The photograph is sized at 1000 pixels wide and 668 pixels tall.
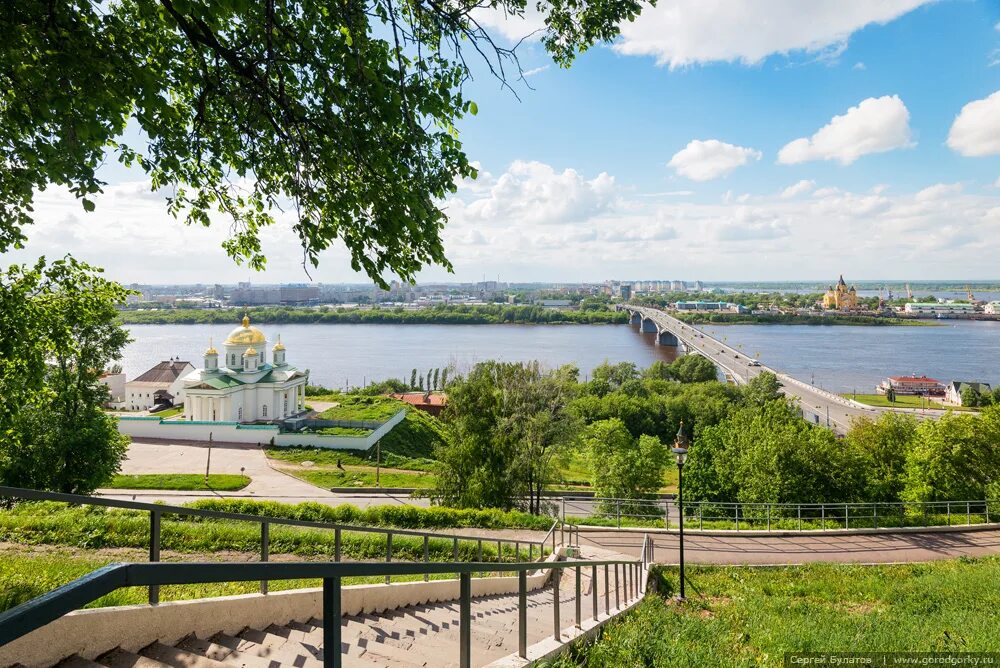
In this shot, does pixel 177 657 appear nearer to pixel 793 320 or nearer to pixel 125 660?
pixel 125 660

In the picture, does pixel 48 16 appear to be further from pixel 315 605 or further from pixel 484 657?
pixel 484 657

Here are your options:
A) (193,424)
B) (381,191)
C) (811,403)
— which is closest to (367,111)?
(381,191)

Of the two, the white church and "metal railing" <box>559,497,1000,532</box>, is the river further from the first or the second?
"metal railing" <box>559,497,1000,532</box>

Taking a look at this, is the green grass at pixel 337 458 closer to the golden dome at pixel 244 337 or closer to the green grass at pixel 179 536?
the golden dome at pixel 244 337

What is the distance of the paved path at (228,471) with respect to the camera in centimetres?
2459

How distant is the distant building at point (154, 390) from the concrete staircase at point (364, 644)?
47581mm

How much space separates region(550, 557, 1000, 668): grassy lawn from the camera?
4.96m

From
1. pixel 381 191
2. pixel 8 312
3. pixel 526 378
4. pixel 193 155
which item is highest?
pixel 193 155

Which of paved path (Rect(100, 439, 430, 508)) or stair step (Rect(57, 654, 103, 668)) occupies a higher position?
stair step (Rect(57, 654, 103, 668))

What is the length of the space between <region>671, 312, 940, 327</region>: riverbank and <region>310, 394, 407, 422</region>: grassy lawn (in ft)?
403

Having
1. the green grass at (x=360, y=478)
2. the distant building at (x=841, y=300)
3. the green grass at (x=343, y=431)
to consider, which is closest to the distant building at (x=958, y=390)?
the green grass at (x=360, y=478)

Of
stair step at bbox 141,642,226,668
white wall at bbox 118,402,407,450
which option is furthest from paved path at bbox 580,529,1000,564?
white wall at bbox 118,402,407,450

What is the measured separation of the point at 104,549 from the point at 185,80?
4.61 m

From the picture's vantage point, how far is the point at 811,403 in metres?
56.9
